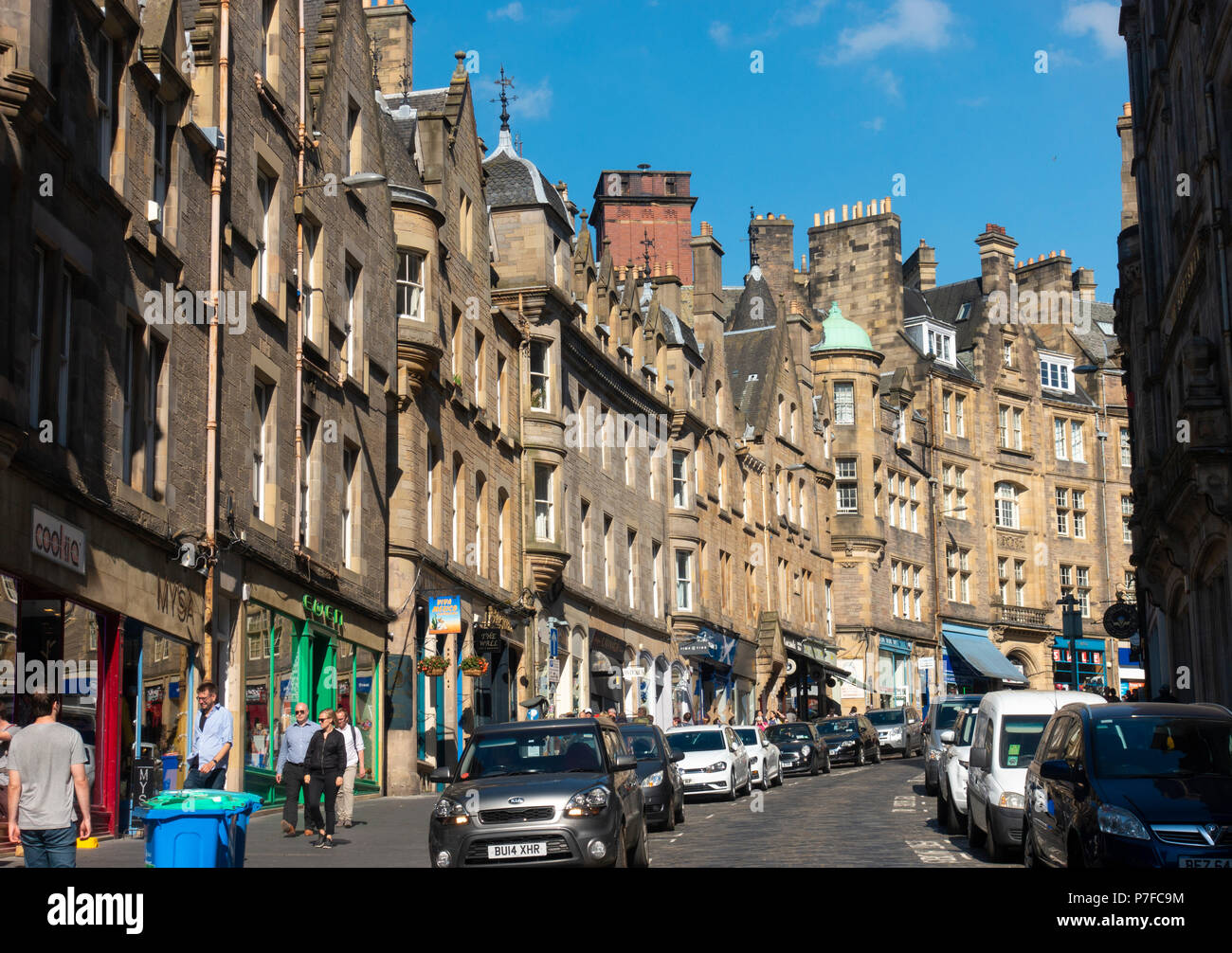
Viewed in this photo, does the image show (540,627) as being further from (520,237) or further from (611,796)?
(611,796)

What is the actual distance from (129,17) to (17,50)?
4003 millimetres

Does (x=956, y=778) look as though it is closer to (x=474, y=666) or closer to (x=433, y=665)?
(x=433, y=665)

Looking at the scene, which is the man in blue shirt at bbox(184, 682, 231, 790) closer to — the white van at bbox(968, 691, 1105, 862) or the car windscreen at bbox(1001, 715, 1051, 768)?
the white van at bbox(968, 691, 1105, 862)

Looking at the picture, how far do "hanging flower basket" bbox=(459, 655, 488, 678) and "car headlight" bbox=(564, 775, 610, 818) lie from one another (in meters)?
18.1

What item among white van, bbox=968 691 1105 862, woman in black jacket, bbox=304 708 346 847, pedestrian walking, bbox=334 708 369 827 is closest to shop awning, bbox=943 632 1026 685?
pedestrian walking, bbox=334 708 369 827

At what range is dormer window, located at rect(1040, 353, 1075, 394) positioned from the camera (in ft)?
265

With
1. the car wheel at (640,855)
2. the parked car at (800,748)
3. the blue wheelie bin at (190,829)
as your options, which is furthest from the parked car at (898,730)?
the blue wheelie bin at (190,829)

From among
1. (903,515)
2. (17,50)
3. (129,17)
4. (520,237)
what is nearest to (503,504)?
(520,237)

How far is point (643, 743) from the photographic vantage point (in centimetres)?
2445

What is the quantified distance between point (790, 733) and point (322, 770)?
75.9 feet

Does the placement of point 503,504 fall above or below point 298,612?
above

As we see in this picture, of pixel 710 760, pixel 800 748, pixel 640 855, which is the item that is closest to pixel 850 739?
pixel 800 748

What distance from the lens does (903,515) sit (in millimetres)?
71625

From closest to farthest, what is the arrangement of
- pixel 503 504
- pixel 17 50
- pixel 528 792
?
pixel 528 792 < pixel 17 50 < pixel 503 504
